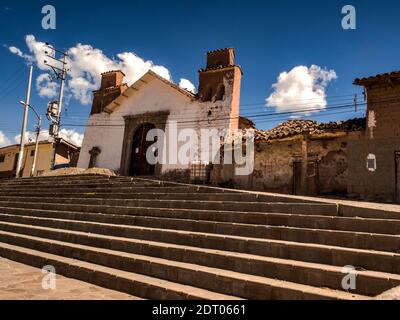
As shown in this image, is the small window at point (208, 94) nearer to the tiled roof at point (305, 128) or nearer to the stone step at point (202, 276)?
the tiled roof at point (305, 128)

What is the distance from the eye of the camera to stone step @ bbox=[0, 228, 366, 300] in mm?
3703

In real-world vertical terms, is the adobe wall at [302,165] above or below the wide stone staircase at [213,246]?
above

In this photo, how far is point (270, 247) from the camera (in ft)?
15.7

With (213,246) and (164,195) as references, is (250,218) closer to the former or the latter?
(213,246)

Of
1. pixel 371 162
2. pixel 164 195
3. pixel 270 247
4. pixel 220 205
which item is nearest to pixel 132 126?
pixel 164 195

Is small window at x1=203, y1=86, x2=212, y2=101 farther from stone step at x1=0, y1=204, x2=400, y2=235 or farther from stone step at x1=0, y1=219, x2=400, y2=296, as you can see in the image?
stone step at x1=0, y1=219, x2=400, y2=296

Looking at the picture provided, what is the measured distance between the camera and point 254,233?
538cm

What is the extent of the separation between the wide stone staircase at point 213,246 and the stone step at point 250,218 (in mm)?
15

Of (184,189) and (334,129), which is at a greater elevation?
(334,129)

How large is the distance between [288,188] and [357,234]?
8.53 metres

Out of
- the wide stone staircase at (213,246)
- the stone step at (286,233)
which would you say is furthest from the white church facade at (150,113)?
the stone step at (286,233)

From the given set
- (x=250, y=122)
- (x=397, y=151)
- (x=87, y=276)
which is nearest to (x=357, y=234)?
(x=87, y=276)

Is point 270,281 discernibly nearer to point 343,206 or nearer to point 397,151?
point 343,206

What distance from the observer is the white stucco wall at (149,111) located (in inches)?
638
